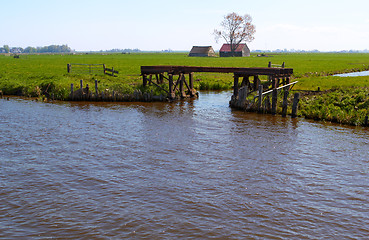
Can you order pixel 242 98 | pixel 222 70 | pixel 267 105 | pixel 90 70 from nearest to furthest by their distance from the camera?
pixel 267 105 → pixel 242 98 → pixel 222 70 → pixel 90 70

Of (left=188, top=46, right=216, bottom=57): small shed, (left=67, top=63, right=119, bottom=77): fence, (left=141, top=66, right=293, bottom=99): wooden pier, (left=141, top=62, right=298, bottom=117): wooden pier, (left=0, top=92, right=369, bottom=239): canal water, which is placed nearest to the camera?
(left=0, top=92, right=369, bottom=239): canal water

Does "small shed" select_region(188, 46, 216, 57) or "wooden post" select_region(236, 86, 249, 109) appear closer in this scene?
"wooden post" select_region(236, 86, 249, 109)

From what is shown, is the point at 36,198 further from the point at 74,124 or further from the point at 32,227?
the point at 74,124

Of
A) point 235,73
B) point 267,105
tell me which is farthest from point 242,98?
point 235,73

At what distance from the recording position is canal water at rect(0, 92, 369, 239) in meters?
9.94

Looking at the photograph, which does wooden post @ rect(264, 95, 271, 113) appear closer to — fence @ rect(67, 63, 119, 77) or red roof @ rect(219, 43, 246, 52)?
fence @ rect(67, 63, 119, 77)

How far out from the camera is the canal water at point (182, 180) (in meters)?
9.94

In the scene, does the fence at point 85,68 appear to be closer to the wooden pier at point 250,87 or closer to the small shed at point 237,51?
the wooden pier at point 250,87

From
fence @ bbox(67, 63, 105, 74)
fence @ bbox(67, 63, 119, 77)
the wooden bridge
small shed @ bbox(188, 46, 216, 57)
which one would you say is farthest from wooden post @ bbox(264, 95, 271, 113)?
small shed @ bbox(188, 46, 216, 57)

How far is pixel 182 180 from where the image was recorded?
1320 cm

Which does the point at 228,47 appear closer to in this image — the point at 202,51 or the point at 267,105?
the point at 202,51

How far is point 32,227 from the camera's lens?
981 cm

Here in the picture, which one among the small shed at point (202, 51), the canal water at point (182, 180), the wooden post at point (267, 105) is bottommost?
the canal water at point (182, 180)

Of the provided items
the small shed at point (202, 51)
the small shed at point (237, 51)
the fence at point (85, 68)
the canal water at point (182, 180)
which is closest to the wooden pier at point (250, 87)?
the canal water at point (182, 180)
